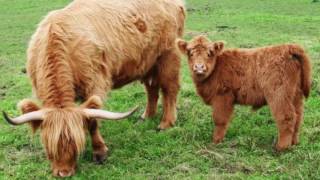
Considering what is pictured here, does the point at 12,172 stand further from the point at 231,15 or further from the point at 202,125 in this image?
the point at 231,15

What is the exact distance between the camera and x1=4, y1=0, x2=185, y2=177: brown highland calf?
550 cm

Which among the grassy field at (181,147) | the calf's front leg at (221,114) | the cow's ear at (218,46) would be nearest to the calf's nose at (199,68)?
the cow's ear at (218,46)

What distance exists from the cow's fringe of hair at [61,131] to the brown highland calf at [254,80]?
1.65 metres

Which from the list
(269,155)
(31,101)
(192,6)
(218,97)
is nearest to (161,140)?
(218,97)

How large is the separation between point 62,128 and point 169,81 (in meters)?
2.69

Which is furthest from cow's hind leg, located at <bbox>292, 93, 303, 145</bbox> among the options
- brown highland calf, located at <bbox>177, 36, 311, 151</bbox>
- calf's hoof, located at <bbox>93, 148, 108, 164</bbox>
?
calf's hoof, located at <bbox>93, 148, 108, 164</bbox>

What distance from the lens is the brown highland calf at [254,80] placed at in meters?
6.06

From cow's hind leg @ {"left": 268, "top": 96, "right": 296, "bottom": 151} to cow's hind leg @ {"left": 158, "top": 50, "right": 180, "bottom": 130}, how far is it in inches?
72.7

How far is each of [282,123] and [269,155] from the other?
1.18 ft

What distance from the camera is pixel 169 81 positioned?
784 centimetres

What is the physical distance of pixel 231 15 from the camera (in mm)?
17453

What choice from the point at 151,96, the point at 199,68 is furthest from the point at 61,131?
the point at 151,96

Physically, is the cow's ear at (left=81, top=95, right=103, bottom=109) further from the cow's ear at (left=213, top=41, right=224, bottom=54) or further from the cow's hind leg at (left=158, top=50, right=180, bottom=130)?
the cow's hind leg at (left=158, top=50, right=180, bottom=130)

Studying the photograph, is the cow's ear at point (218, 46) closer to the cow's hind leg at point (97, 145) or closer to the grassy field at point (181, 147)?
the grassy field at point (181, 147)
